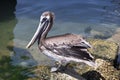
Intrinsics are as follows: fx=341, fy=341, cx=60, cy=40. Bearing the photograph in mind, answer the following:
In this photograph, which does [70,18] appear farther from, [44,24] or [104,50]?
[44,24]

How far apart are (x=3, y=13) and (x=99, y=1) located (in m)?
3.70

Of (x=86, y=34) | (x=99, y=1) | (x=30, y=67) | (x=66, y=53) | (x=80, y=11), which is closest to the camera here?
(x=66, y=53)

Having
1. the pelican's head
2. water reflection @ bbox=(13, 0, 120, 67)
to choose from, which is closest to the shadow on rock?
the pelican's head

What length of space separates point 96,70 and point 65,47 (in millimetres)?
1028

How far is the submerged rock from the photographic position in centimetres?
676

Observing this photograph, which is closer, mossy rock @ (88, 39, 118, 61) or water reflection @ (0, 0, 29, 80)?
mossy rock @ (88, 39, 118, 61)

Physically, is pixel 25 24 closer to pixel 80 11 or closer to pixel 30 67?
pixel 80 11

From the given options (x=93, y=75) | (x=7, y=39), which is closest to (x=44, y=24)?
(x=93, y=75)

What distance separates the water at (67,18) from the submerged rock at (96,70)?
1970 mm

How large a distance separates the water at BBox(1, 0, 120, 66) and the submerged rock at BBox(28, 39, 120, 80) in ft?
6.46

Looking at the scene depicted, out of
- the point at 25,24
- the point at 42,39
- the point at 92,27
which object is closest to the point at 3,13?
the point at 25,24

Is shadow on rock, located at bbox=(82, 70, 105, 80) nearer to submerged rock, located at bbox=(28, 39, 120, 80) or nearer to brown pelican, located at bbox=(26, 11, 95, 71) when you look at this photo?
submerged rock, located at bbox=(28, 39, 120, 80)

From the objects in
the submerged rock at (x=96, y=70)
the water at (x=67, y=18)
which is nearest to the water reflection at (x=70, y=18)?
the water at (x=67, y=18)

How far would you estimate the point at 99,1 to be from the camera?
13148 mm
